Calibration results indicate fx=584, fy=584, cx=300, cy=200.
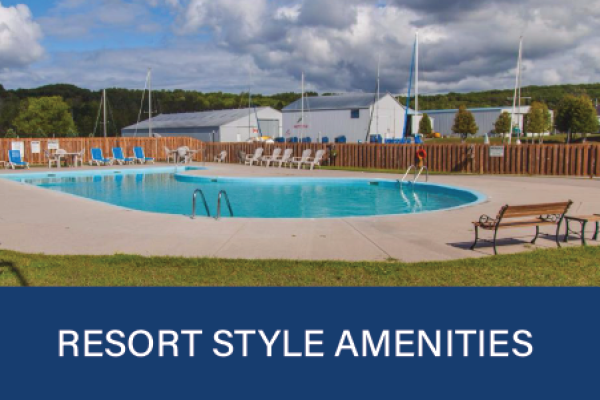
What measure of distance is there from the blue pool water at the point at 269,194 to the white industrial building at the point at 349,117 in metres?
28.4

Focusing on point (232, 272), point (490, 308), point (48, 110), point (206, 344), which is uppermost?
point (48, 110)

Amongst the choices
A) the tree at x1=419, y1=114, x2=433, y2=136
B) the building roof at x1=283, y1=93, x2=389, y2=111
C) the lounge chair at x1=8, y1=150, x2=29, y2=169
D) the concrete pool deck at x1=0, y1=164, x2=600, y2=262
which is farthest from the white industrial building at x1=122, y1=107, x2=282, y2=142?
the concrete pool deck at x1=0, y1=164, x2=600, y2=262

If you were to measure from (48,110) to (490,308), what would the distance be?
86.1 m

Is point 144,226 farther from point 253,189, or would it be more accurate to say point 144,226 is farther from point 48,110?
point 48,110

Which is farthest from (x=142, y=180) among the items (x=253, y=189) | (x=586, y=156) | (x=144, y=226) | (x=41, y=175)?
(x=586, y=156)

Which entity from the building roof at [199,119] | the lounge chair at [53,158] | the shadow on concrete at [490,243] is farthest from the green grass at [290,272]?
the building roof at [199,119]

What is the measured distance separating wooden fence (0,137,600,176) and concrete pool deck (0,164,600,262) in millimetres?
10084

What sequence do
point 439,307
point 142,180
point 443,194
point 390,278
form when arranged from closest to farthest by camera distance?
point 439,307 → point 390,278 → point 443,194 → point 142,180

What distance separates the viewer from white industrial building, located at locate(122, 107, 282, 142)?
172 ft

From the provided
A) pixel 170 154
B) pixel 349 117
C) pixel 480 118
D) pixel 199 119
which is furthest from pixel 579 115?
pixel 170 154

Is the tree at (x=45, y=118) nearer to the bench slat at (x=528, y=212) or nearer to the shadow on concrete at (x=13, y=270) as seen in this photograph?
the shadow on concrete at (x=13, y=270)

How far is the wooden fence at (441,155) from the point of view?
74.8 feet

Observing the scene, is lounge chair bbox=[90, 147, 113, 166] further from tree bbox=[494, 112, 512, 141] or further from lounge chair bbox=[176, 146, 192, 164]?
tree bbox=[494, 112, 512, 141]

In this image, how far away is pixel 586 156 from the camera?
2245cm
